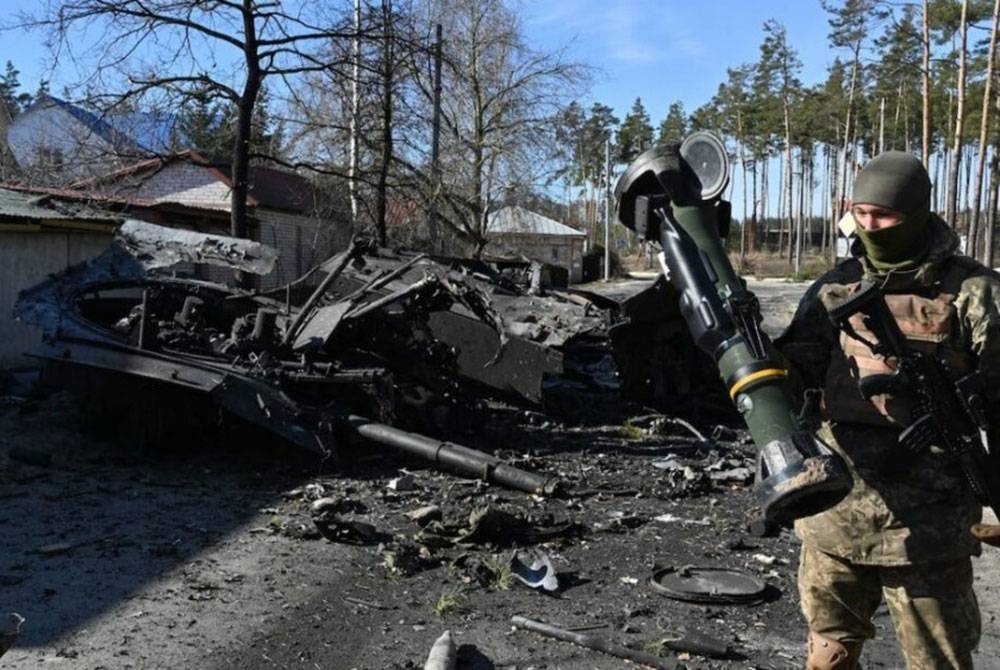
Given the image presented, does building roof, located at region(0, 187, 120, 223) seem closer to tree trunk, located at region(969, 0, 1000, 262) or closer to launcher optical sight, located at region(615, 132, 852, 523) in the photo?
launcher optical sight, located at region(615, 132, 852, 523)

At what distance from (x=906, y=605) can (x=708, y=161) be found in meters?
1.36

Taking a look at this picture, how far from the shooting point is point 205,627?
15.6 feet

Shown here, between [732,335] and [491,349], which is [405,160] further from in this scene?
[732,335]

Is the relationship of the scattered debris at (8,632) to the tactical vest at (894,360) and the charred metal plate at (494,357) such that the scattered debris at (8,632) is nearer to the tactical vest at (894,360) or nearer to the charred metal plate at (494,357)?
the tactical vest at (894,360)

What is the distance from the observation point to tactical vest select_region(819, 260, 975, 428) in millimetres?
2855

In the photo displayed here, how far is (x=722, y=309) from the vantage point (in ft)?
8.35

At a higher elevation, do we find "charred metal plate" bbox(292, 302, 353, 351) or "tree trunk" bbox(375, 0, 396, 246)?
"tree trunk" bbox(375, 0, 396, 246)

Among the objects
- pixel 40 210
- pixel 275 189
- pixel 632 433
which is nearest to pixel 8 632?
pixel 632 433

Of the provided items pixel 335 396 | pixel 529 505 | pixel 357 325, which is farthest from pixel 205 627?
pixel 357 325

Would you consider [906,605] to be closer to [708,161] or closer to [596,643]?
[708,161]

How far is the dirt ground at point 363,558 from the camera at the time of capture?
4.56m

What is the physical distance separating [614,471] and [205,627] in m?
4.38

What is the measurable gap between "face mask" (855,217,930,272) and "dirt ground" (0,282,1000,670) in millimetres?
2141

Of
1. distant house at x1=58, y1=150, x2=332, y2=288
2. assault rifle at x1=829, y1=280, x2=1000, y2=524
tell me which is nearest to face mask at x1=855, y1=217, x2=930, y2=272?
assault rifle at x1=829, y1=280, x2=1000, y2=524
